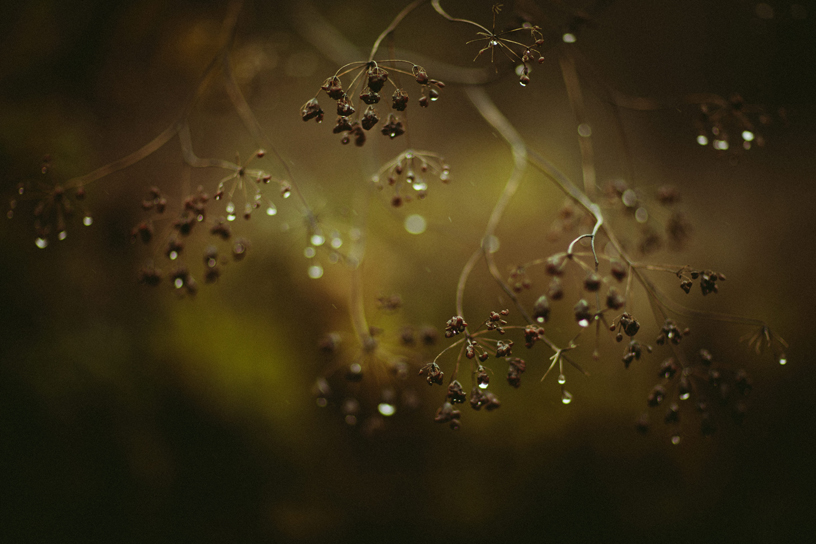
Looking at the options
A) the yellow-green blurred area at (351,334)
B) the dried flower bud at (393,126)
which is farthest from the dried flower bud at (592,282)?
the yellow-green blurred area at (351,334)

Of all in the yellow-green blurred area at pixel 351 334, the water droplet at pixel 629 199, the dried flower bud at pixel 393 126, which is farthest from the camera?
the yellow-green blurred area at pixel 351 334

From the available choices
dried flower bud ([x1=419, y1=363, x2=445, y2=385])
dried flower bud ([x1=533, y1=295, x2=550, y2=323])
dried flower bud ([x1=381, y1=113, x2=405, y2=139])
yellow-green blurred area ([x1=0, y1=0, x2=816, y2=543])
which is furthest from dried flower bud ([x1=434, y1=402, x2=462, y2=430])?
yellow-green blurred area ([x1=0, y1=0, x2=816, y2=543])

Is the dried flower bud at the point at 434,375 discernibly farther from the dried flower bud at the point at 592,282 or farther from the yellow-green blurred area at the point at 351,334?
the yellow-green blurred area at the point at 351,334

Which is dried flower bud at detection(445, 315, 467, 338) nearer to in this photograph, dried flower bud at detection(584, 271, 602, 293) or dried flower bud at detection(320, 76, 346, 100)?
dried flower bud at detection(584, 271, 602, 293)

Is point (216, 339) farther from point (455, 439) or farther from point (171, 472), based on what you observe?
point (455, 439)

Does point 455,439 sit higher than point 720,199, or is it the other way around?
point 720,199

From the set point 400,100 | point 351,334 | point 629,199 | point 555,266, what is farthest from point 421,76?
point 351,334

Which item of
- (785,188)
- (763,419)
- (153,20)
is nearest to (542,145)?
(785,188)

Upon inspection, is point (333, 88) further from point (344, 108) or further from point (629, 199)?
point (629, 199)
